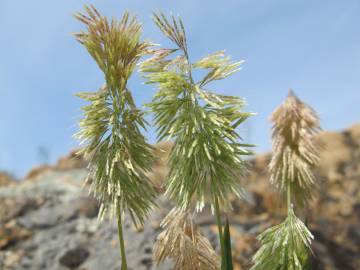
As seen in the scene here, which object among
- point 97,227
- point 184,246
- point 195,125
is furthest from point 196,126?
point 97,227

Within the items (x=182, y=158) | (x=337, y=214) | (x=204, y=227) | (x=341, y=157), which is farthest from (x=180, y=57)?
(x=341, y=157)

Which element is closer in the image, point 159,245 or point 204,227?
point 159,245

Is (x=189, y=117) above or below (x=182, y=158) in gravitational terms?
above

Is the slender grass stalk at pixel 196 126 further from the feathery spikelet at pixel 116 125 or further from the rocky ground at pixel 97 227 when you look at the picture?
the rocky ground at pixel 97 227

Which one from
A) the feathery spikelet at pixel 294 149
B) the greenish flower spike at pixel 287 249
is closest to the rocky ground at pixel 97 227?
the feathery spikelet at pixel 294 149

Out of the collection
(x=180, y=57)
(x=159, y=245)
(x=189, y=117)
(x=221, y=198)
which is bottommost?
(x=159, y=245)

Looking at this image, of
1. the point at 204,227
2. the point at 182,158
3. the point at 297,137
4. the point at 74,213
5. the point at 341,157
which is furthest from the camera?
the point at 341,157

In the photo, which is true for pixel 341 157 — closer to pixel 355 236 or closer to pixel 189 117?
pixel 355 236
